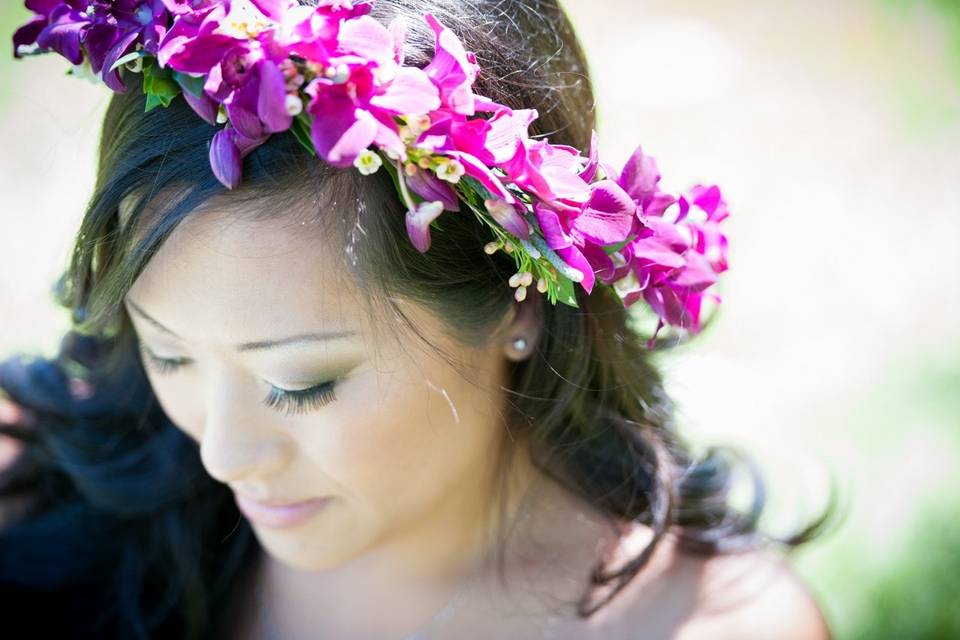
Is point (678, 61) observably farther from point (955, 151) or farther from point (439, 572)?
point (439, 572)

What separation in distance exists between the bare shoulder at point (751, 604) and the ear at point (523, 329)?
0.76 metres

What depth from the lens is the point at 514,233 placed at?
159cm

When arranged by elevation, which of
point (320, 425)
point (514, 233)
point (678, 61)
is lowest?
point (678, 61)

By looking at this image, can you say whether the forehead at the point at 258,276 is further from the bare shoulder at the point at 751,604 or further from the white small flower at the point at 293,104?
the bare shoulder at the point at 751,604

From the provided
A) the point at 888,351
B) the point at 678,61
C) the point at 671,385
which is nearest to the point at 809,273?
the point at 888,351

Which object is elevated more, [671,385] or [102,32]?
[102,32]

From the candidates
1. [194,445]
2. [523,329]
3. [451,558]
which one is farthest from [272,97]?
[194,445]

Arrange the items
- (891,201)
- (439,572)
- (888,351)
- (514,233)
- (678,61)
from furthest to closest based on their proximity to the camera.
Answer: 1. (678,61)
2. (891,201)
3. (888,351)
4. (439,572)
5. (514,233)

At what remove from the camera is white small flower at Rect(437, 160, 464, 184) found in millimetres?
1537

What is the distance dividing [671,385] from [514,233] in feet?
3.38

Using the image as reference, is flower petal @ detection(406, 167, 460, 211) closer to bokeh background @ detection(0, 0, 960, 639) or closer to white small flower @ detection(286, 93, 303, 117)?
white small flower @ detection(286, 93, 303, 117)

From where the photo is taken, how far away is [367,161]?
151 centimetres

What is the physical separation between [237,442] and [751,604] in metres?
1.26

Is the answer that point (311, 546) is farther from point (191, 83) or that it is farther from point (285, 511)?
point (191, 83)
